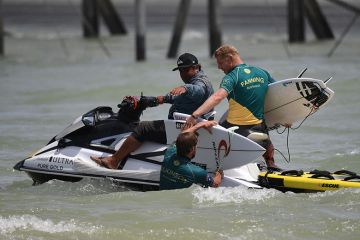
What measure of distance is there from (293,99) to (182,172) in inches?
63.3

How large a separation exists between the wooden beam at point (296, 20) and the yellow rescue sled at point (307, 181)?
1681 centimetres

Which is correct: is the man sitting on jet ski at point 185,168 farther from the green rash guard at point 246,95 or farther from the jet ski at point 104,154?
the green rash guard at point 246,95

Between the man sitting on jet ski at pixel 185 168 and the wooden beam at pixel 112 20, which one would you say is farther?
the wooden beam at pixel 112 20

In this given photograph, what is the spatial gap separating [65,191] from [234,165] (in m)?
1.88

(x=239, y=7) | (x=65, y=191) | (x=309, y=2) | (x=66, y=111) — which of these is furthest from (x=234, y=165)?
(x=239, y=7)

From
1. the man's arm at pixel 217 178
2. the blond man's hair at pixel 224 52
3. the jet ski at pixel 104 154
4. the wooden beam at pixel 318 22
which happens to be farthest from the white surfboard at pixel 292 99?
the wooden beam at pixel 318 22

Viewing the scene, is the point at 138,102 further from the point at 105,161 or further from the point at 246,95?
the point at 246,95

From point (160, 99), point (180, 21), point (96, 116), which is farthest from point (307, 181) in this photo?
point (180, 21)

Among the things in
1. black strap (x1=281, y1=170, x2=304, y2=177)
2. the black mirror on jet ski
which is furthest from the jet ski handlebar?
black strap (x1=281, y1=170, x2=304, y2=177)

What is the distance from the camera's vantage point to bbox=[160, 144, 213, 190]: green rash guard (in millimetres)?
10305

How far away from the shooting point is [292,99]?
36.6 feet

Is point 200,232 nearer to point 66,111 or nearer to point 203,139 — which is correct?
point 203,139

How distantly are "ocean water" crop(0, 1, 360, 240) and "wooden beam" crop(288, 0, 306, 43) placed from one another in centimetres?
37

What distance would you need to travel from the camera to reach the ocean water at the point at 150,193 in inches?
376
